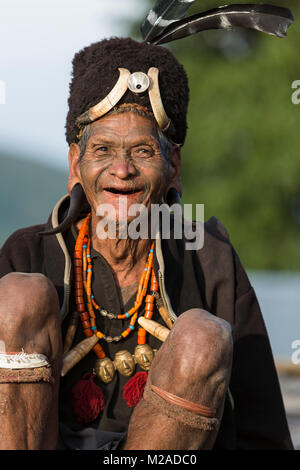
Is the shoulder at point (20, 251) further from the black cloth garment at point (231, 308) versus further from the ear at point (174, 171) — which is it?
the ear at point (174, 171)

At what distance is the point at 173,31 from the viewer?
9.40 ft

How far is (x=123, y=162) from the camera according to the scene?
2602 millimetres

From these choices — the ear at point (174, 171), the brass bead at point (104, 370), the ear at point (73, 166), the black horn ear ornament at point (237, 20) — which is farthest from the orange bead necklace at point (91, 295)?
the black horn ear ornament at point (237, 20)

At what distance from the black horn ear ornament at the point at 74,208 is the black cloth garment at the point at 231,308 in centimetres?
7

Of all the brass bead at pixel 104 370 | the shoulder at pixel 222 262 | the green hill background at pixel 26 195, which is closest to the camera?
the brass bead at pixel 104 370

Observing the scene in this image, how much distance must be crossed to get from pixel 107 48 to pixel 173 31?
328 mm

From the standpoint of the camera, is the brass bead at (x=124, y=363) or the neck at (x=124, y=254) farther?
the neck at (x=124, y=254)

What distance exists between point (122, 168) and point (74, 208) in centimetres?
23

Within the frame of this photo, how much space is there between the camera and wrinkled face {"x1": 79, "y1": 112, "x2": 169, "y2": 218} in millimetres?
2607

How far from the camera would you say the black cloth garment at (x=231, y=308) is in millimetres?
2604

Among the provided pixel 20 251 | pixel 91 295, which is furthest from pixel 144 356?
pixel 20 251

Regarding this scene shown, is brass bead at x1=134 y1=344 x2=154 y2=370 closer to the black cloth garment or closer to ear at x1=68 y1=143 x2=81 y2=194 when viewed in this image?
the black cloth garment

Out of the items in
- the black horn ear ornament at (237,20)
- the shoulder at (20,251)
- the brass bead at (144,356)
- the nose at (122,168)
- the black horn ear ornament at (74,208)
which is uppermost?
the black horn ear ornament at (237,20)
